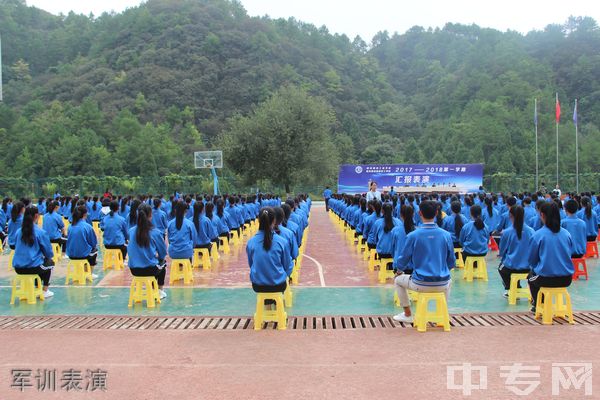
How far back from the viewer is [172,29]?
70.1 metres

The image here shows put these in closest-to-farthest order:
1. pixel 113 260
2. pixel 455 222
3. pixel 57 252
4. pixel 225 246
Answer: pixel 455 222
pixel 113 260
pixel 57 252
pixel 225 246

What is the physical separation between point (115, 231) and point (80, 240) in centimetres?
136

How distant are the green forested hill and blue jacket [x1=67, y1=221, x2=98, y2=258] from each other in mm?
25770

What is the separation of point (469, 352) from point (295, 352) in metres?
1.55

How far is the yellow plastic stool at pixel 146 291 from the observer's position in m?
6.90

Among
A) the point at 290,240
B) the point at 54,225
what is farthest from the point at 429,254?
the point at 54,225

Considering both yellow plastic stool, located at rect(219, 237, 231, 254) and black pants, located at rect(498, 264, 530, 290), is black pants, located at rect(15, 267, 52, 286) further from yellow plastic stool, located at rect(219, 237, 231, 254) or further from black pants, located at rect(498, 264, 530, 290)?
black pants, located at rect(498, 264, 530, 290)

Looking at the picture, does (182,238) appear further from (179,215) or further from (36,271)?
(36,271)

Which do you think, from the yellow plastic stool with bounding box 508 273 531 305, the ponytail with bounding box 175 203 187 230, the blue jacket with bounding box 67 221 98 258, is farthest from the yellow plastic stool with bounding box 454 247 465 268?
the blue jacket with bounding box 67 221 98 258

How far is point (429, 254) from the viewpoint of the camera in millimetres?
5520

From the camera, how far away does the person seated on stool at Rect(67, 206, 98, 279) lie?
8.41 metres

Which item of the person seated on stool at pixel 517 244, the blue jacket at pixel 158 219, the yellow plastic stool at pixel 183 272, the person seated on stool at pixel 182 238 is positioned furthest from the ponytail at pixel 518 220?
the blue jacket at pixel 158 219

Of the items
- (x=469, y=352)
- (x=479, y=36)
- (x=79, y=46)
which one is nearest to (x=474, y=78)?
(x=479, y=36)

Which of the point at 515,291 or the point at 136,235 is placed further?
the point at 515,291
